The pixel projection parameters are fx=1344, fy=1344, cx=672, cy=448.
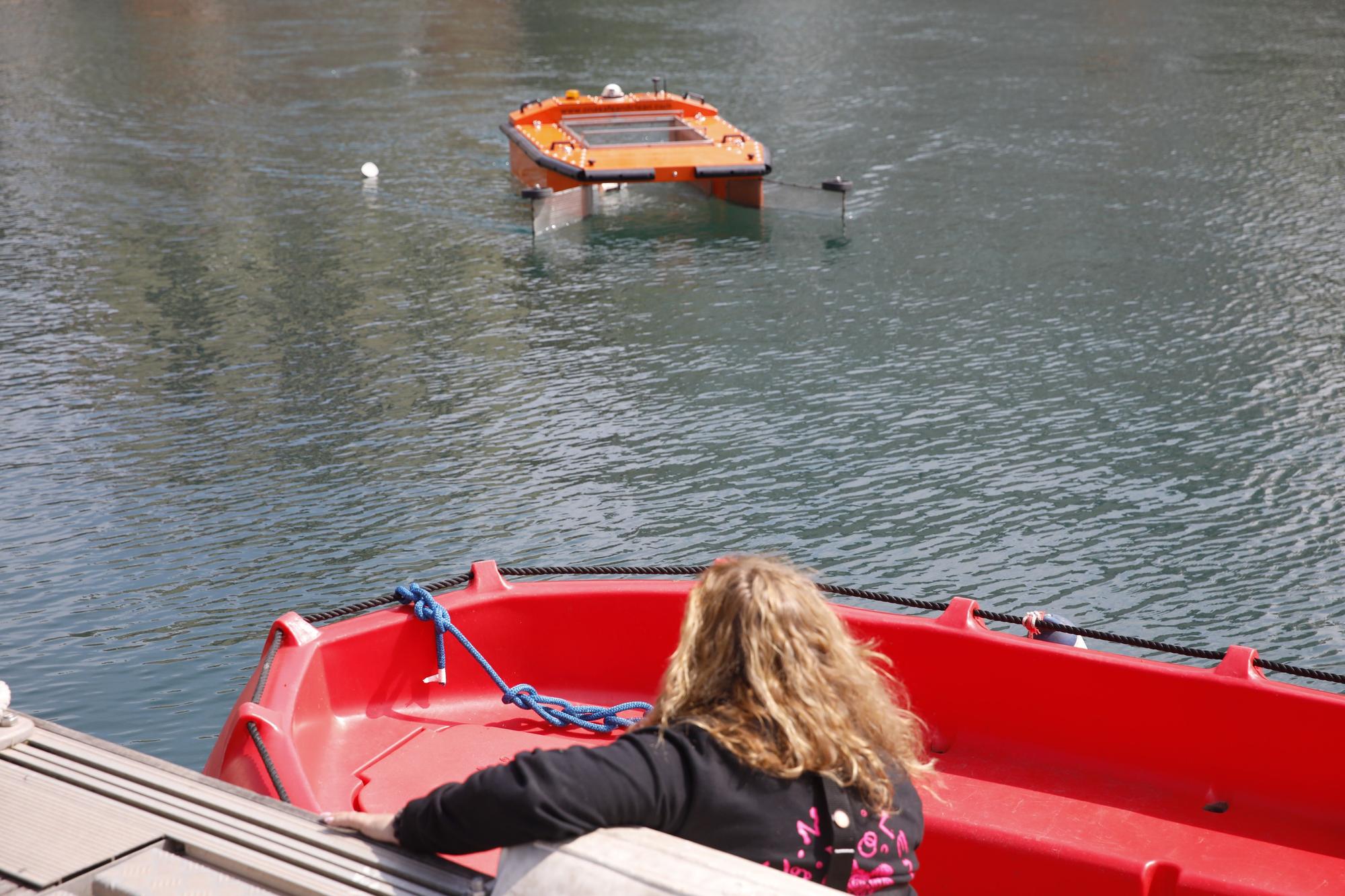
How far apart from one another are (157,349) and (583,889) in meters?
9.90

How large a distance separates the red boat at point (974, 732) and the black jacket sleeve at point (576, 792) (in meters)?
1.64

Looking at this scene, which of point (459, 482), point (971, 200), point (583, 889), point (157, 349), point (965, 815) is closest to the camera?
→ point (583, 889)

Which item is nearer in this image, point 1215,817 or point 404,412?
point 1215,817

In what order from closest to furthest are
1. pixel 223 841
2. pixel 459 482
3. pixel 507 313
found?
pixel 223 841
pixel 459 482
pixel 507 313

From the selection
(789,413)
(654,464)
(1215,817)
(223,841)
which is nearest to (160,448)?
(654,464)

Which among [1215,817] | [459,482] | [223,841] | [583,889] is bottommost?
[459,482]

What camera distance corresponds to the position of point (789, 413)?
32.8ft

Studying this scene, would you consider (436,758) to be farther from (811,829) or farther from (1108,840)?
(811,829)

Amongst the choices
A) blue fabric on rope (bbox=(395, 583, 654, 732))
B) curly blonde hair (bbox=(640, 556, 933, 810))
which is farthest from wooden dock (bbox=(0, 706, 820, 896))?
blue fabric on rope (bbox=(395, 583, 654, 732))

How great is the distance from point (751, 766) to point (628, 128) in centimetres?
1539

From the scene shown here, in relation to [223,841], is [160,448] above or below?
below

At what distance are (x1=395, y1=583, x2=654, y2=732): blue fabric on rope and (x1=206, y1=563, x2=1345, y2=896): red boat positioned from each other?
6 centimetres

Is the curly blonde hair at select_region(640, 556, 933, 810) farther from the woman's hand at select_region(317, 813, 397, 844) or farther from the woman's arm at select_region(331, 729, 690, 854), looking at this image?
the woman's hand at select_region(317, 813, 397, 844)

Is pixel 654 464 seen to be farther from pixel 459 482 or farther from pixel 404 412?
pixel 404 412
